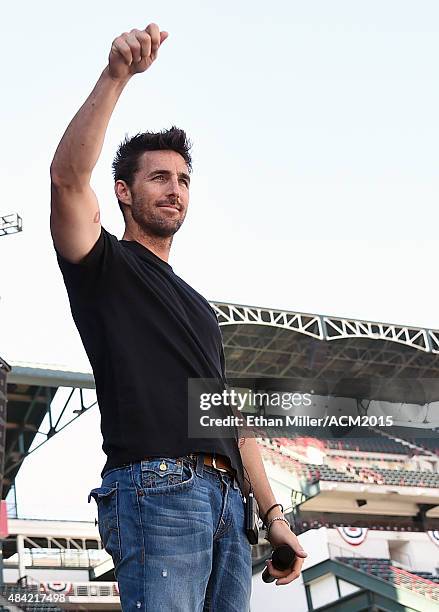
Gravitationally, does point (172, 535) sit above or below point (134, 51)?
below

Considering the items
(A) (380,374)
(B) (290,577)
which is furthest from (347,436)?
(B) (290,577)

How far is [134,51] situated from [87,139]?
21cm

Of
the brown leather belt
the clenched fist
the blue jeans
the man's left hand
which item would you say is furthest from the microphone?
the clenched fist

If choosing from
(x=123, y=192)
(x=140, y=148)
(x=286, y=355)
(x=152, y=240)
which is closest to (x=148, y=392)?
(x=152, y=240)

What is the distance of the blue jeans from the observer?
6.26 ft

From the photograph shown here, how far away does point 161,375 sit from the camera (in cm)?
210

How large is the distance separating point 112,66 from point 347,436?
33414mm

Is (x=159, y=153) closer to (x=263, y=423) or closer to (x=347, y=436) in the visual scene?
(x=263, y=423)

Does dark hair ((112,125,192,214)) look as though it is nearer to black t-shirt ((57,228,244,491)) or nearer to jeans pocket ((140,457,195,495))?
black t-shirt ((57,228,244,491))

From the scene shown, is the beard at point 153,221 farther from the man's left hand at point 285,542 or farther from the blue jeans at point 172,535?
the man's left hand at point 285,542

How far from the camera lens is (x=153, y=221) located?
2.35 m

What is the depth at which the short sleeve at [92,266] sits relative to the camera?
6.87 feet

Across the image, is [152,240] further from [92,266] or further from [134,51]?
[134,51]

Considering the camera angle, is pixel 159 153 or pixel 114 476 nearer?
pixel 114 476
